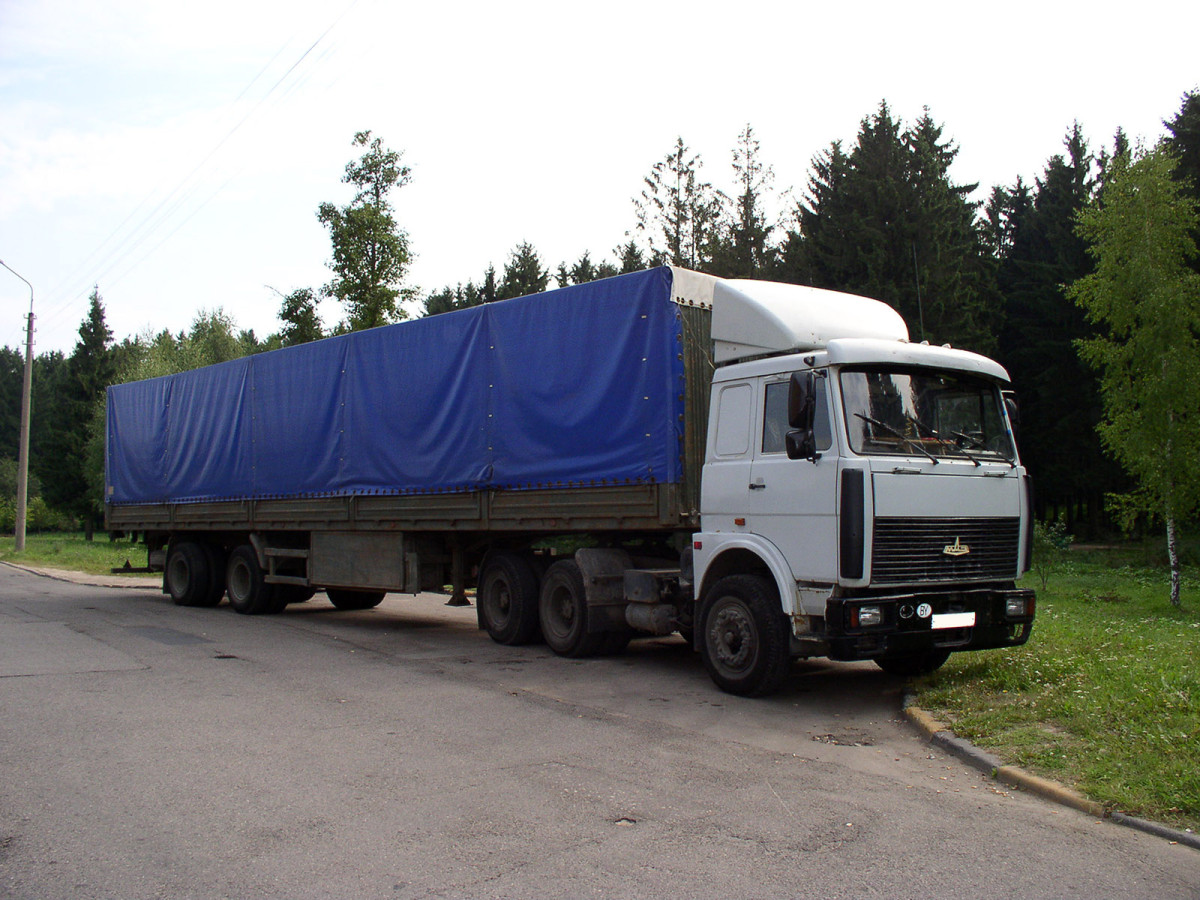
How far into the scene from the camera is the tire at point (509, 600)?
10.9 m

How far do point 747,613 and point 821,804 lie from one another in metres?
2.71

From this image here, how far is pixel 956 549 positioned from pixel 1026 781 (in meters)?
2.35

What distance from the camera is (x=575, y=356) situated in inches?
396

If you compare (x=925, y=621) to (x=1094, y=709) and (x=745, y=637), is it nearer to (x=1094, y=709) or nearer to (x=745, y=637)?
(x=1094, y=709)

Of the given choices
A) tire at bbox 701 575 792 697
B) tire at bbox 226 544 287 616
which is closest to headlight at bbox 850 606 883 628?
tire at bbox 701 575 792 697

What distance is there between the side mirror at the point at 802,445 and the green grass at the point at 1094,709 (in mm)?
2127

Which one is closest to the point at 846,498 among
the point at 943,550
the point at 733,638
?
the point at 943,550

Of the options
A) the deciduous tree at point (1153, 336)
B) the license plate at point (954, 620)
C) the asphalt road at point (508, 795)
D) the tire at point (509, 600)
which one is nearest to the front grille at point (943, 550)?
the license plate at point (954, 620)

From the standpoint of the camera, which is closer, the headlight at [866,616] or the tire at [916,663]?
the headlight at [866,616]

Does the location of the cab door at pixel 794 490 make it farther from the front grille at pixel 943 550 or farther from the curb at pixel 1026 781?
the curb at pixel 1026 781

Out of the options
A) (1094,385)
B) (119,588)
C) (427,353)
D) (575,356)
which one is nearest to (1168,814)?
(575,356)

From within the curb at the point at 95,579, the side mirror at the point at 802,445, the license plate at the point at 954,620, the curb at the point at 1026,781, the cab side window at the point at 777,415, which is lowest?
the curb at the point at 95,579

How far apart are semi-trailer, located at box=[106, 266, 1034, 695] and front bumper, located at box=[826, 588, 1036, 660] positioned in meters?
0.02

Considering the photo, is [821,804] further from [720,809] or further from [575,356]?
[575,356]
